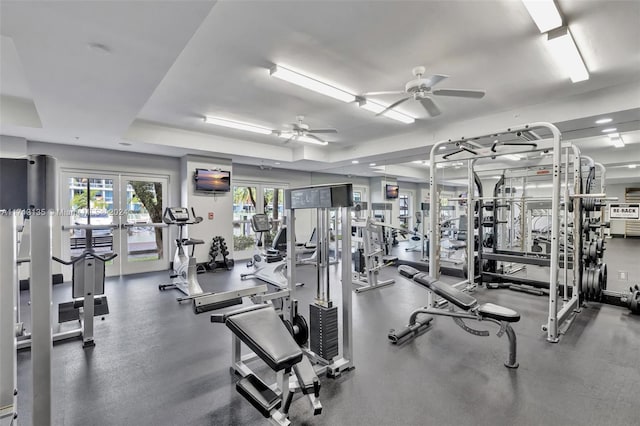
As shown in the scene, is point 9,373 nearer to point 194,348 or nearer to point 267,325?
point 267,325

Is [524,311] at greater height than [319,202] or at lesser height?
lesser

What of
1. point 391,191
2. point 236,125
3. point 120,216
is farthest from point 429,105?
point 391,191

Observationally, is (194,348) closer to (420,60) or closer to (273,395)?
(273,395)

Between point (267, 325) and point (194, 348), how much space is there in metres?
1.54

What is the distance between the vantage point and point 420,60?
3047 mm

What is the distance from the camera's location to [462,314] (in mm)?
2904

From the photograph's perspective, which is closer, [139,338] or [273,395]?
[273,395]

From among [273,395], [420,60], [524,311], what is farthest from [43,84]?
[524,311]

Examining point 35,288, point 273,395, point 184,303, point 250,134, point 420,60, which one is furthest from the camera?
point 250,134

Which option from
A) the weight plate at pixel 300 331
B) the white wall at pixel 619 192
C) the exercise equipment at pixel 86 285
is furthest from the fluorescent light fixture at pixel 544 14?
the white wall at pixel 619 192

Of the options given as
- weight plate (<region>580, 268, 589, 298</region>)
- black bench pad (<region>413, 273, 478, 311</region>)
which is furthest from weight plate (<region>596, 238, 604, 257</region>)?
black bench pad (<region>413, 273, 478, 311</region>)

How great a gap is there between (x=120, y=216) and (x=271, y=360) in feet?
19.3

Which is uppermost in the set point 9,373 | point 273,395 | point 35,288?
point 35,288

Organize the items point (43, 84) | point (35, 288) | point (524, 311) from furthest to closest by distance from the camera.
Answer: point (524, 311), point (43, 84), point (35, 288)
